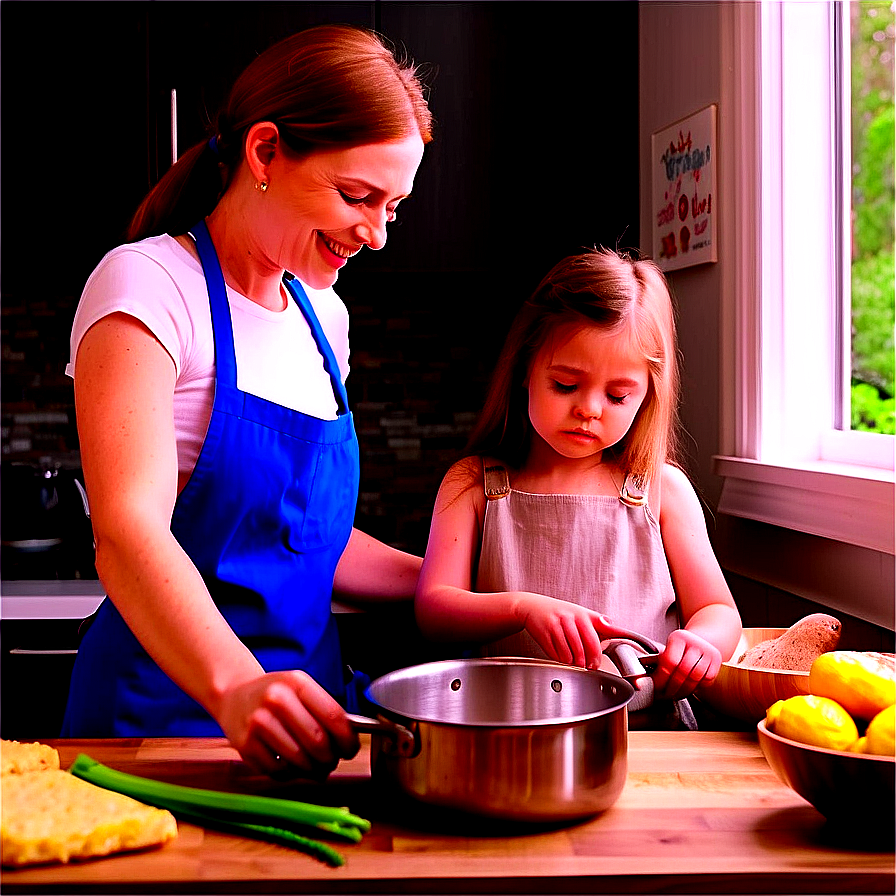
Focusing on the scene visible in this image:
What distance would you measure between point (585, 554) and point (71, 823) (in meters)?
0.92

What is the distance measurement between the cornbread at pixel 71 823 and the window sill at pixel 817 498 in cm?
105

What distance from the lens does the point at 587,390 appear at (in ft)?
4.70

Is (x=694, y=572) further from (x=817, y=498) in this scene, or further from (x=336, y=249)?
(x=336, y=249)

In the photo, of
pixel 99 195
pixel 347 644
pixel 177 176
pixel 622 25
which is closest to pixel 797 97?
pixel 622 25

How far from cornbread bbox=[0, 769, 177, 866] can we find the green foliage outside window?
4.56 ft

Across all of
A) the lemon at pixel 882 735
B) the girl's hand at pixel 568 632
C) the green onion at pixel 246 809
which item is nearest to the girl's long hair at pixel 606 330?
the girl's hand at pixel 568 632

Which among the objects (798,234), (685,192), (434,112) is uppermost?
(434,112)

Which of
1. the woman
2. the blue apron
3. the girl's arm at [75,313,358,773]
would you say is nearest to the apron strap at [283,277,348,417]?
the woman

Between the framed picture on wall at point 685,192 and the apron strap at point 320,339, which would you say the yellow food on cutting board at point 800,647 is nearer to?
the apron strap at point 320,339

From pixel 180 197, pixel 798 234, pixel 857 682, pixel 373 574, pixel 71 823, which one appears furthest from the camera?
pixel 798 234

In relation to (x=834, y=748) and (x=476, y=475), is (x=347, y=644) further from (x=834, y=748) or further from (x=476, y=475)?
(x=834, y=748)

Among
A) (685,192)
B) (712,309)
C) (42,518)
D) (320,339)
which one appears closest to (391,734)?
(320,339)

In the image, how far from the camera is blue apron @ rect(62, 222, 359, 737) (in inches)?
46.5

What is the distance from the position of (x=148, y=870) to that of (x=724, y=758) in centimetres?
52
